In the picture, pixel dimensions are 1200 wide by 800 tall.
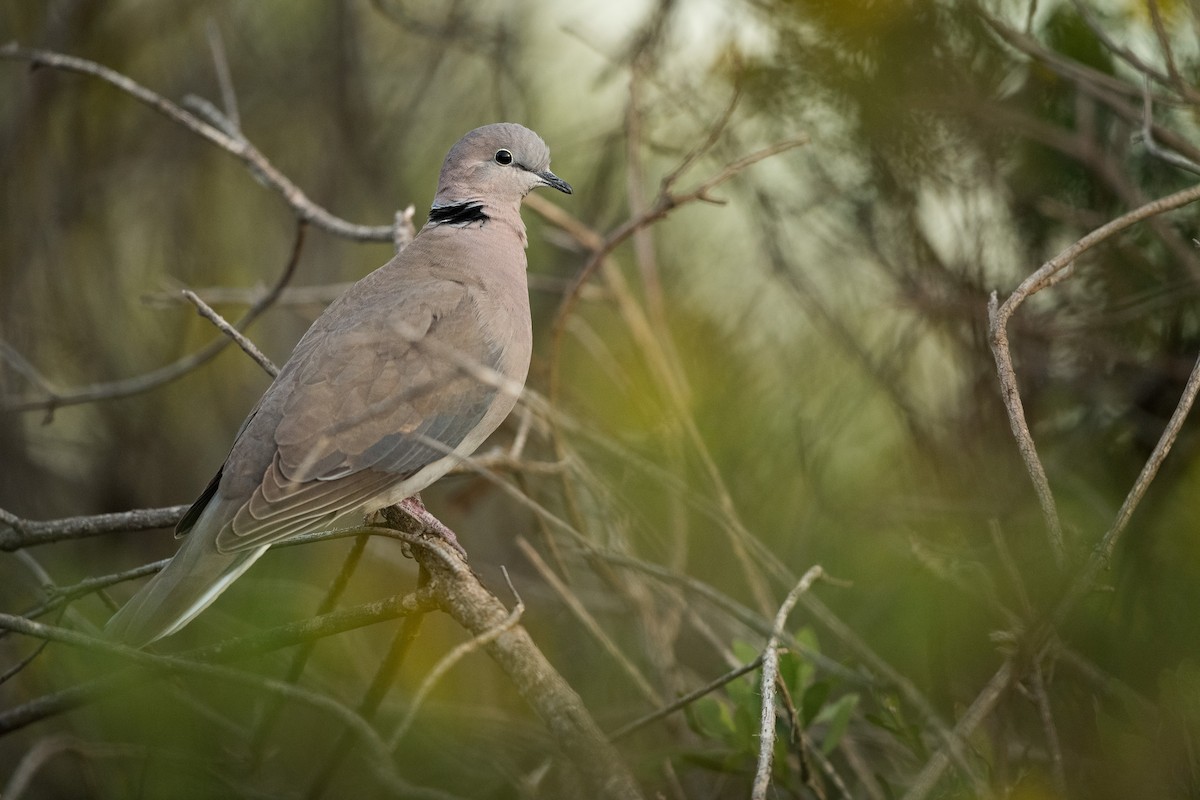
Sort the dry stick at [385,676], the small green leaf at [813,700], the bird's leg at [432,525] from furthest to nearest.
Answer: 1. the bird's leg at [432,525]
2. the small green leaf at [813,700]
3. the dry stick at [385,676]

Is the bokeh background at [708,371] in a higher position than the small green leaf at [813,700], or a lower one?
higher

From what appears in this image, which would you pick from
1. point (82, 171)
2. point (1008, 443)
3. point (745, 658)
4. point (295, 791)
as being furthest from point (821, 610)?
point (82, 171)

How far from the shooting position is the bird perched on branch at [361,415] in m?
2.75

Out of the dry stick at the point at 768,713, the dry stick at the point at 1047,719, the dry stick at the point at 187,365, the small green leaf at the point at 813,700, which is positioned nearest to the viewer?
the dry stick at the point at 768,713

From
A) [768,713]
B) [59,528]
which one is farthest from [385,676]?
[768,713]

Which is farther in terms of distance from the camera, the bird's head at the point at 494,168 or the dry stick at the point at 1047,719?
the bird's head at the point at 494,168

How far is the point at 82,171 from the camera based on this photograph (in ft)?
18.4

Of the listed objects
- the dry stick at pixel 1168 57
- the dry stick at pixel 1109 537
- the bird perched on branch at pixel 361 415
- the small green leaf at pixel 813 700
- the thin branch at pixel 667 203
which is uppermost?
the dry stick at pixel 1168 57

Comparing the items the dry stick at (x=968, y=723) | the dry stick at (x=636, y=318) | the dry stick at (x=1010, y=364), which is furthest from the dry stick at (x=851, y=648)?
the dry stick at (x=1010, y=364)

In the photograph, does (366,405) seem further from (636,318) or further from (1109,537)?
Answer: (1109,537)

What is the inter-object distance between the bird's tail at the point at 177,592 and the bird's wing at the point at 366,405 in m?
0.12

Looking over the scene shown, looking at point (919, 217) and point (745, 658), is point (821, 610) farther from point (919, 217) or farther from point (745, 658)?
point (919, 217)

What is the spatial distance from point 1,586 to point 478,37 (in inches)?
116

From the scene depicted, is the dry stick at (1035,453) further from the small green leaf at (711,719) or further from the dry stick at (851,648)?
the small green leaf at (711,719)
